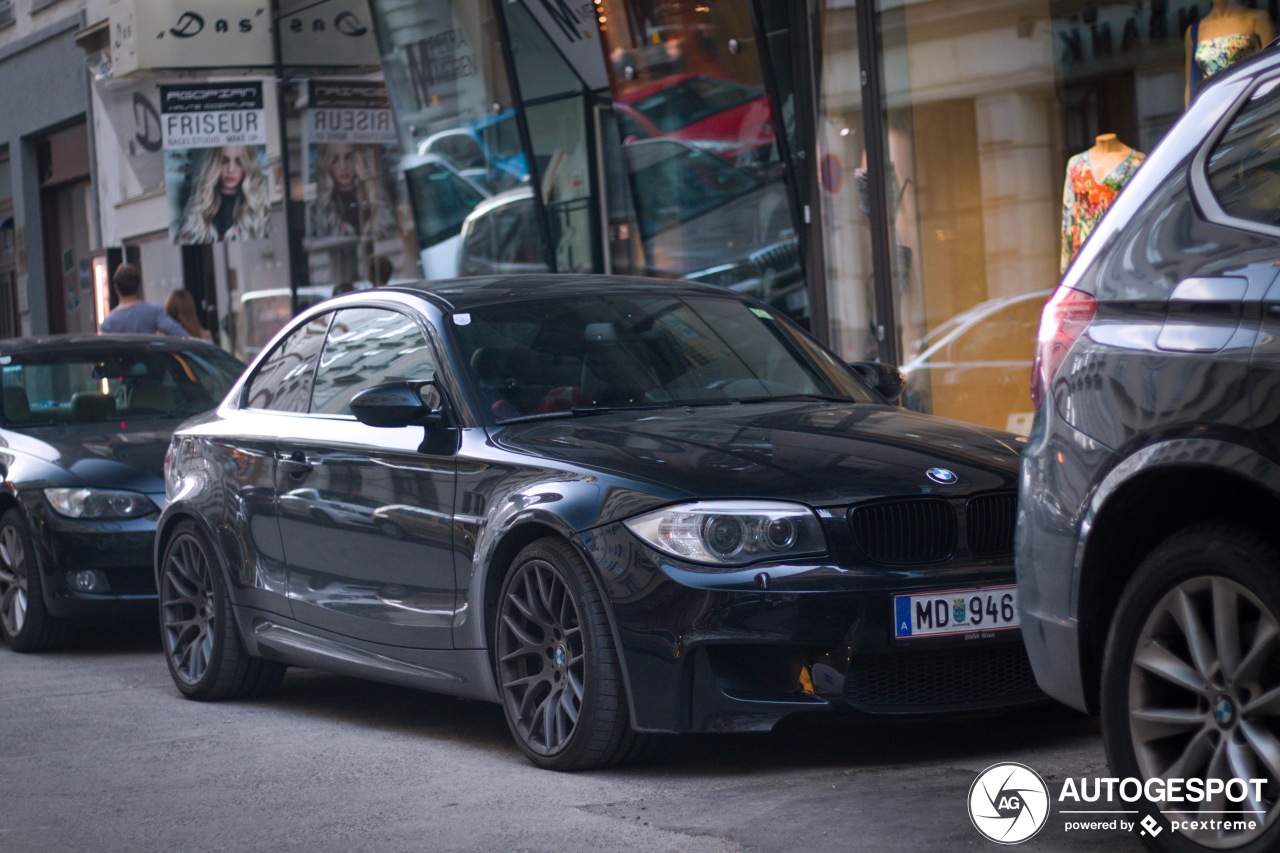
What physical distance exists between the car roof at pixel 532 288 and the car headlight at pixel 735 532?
169cm

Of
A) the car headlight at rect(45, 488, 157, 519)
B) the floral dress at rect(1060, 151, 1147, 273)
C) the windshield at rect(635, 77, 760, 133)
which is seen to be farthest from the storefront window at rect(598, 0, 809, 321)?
the car headlight at rect(45, 488, 157, 519)

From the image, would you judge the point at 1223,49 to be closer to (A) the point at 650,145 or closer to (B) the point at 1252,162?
(B) the point at 1252,162

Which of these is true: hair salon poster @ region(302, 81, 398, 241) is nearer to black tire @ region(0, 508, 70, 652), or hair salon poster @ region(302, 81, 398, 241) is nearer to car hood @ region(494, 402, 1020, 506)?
black tire @ region(0, 508, 70, 652)

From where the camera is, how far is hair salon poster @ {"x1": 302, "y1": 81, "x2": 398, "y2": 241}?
65.6 feet

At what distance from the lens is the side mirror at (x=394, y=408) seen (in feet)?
21.1

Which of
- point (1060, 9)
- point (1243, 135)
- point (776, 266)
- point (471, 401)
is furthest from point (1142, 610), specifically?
point (776, 266)

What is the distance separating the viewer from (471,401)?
6449mm

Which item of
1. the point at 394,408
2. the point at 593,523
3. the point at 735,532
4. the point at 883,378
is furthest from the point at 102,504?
the point at 735,532

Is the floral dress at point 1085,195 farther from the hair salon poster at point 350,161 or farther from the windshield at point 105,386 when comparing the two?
the hair salon poster at point 350,161

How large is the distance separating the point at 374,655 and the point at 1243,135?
12.0 ft

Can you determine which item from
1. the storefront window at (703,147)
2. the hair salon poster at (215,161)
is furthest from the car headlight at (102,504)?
the hair salon poster at (215,161)

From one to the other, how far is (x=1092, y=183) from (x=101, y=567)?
219 inches

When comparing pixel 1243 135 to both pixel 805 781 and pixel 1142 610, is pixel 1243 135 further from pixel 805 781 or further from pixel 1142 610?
pixel 805 781

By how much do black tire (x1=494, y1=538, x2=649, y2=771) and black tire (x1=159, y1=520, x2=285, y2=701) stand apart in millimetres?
1998
